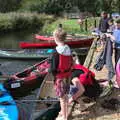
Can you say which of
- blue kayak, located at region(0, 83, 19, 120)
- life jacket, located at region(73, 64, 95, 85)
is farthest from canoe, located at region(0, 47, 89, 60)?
life jacket, located at region(73, 64, 95, 85)

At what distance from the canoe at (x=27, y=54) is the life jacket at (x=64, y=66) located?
14.0 meters

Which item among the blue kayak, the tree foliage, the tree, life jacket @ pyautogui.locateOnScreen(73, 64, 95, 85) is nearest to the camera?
life jacket @ pyautogui.locateOnScreen(73, 64, 95, 85)

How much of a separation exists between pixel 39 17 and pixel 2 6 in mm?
14278

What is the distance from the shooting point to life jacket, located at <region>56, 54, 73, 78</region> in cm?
742

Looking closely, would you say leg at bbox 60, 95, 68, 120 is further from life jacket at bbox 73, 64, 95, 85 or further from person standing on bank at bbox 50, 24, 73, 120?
life jacket at bbox 73, 64, 95, 85

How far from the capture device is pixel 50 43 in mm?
25172

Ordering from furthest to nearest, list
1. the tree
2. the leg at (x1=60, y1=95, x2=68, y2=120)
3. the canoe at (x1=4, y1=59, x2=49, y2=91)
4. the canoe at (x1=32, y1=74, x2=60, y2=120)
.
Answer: the tree < the canoe at (x1=4, y1=59, x2=49, y2=91) < the canoe at (x1=32, y1=74, x2=60, y2=120) < the leg at (x1=60, y1=95, x2=68, y2=120)

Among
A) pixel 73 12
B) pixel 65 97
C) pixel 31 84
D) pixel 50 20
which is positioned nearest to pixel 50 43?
pixel 31 84

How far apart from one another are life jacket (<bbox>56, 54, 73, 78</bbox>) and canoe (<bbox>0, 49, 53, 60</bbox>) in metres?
14.0

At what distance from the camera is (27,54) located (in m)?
22.4

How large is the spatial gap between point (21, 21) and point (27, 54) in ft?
93.2

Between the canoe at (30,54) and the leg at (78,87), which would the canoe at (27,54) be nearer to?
the canoe at (30,54)

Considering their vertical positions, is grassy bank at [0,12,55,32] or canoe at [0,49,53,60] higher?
canoe at [0,49,53,60]

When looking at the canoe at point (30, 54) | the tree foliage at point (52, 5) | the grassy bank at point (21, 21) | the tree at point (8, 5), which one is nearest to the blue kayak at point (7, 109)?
the canoe at point (30, 54)
